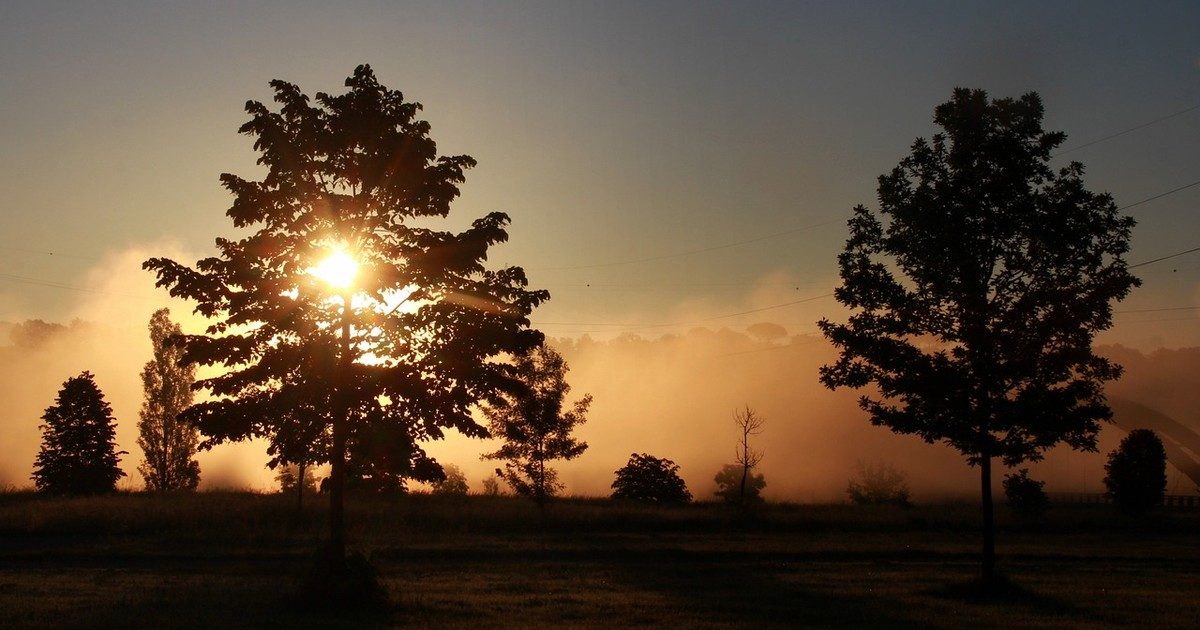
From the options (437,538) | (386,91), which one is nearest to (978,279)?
(386,91)

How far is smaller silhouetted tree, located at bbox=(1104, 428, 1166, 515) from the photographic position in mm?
73844

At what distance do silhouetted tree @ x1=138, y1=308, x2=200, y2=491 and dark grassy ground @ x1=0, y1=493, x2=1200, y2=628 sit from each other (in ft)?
52.9

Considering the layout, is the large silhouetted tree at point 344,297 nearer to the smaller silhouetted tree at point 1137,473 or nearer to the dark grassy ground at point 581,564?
the dark grassy ground at point 581,564

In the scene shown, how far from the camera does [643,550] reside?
3925cm

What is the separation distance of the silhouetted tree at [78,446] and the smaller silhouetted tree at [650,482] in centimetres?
4071

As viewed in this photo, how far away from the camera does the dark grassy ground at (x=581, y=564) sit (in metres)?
19.8

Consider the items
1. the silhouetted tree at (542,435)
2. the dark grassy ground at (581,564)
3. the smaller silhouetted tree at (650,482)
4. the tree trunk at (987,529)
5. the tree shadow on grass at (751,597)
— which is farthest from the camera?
the smaller silhouetted tree at (650,482)

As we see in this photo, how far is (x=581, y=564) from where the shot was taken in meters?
33.0

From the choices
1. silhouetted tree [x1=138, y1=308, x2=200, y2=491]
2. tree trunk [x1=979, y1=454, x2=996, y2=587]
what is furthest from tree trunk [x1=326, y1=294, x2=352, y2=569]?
silhouetted tree [x1=138, y1=308, x2=200, y2=491]

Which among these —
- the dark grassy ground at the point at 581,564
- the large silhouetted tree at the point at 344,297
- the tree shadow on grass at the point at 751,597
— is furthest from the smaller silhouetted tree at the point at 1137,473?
the large silhouetted tree at the point at 344,297

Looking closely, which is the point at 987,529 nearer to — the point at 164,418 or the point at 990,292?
the point at 990,292

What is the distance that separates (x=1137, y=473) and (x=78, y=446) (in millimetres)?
84210

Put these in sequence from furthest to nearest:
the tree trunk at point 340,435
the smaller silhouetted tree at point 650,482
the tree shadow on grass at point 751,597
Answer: the smaller silhouetted tree at point 650,482, the tree trunk at point 340,435, the tree shadow on grass at point 751,597

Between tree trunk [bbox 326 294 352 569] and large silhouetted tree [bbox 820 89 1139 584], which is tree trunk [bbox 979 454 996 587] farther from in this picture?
tree trunk [bbox 326 294 352 569]
